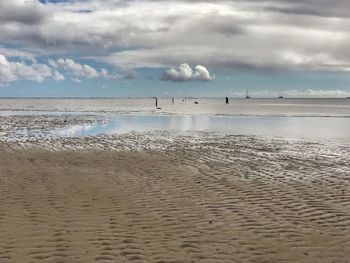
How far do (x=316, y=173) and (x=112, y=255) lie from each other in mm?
11299

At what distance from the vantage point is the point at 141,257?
7891 millimetres

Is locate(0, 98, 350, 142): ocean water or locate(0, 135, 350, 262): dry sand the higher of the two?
locate(0, 98, 350, 142): ocean water

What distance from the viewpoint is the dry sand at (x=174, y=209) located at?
27.1ft

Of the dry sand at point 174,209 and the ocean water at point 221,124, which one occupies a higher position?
the ocean water at point 221,124

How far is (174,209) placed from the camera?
1134 centimetres

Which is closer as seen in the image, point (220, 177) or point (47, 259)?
point (47, 259)

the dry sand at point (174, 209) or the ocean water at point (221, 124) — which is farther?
the ocean water at point (221, 124)

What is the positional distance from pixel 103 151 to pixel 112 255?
52.4 ft

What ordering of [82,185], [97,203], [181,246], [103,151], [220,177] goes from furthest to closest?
[103,151] < [220,177] < [82,185] < [97,203] < [181,246]

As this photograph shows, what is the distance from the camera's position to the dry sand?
27.1 feet

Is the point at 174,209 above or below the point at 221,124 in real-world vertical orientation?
below

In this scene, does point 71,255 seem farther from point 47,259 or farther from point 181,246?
point 181,246

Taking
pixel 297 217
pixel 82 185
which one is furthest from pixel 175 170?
pixel 297 217

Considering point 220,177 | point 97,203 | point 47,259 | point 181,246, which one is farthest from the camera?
point 220,177
